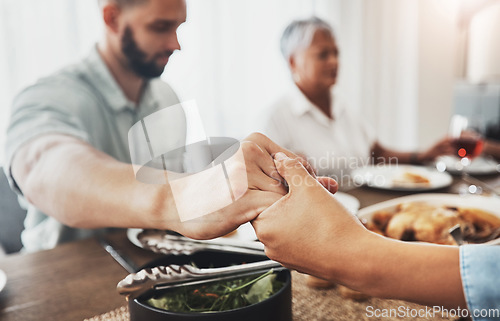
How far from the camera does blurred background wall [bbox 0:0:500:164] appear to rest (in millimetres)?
1260

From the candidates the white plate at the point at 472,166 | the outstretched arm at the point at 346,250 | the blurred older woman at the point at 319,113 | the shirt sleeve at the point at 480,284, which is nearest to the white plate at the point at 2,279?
the outstretched arm at the point at 346,250

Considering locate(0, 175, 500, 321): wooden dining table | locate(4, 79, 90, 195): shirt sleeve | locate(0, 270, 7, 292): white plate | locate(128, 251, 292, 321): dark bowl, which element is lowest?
locate(0, 175, 500, 321): wooden dining table

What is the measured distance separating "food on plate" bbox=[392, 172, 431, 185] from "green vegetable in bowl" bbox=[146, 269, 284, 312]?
1.90ft

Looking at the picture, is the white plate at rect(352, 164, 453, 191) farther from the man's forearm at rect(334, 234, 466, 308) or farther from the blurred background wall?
the man's forearm at rect(334, 234, 466, 308)

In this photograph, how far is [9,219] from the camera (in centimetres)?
92

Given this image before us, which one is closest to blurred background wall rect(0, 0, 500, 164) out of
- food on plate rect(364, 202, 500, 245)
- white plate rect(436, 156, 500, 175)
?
→ white plate rect(436, 156, 500, 175)

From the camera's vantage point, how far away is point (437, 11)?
246 cm

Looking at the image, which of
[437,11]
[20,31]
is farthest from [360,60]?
[20,31]

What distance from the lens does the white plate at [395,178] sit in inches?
32.0

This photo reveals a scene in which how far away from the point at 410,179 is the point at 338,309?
548mm

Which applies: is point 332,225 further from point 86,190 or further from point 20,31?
point 20,31

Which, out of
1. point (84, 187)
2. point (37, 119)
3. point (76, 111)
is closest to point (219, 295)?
point (84, 187)

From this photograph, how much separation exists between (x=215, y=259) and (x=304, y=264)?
0.12 meters

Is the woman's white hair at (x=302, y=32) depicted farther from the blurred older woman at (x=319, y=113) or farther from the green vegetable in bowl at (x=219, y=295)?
the green vegetable in bowl at (x=219, y=295)
